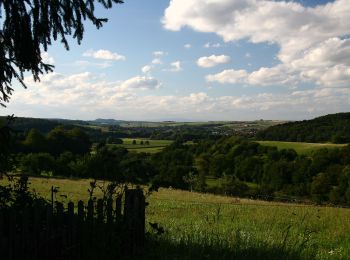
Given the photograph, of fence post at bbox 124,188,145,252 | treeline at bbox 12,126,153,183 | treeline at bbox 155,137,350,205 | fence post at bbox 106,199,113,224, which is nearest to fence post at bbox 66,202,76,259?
fence post at bbox 106,199,113,224

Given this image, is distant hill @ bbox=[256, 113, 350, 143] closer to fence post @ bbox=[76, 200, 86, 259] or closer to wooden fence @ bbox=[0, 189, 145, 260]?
wooden fence @ bbox=[0, 189, 145, 260]

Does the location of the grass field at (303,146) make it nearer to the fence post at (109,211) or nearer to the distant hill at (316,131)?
the distant hill at (316,131)

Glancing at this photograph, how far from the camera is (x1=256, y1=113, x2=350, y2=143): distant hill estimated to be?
125000 millimetres

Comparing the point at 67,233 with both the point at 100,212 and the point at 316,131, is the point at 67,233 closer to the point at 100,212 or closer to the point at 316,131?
the point at 100,212

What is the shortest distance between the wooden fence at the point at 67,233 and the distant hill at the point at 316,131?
391 ft

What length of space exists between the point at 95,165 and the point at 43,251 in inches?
71.1

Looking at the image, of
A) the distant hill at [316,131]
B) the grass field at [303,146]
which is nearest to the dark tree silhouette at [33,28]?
the grass field at [303,146]

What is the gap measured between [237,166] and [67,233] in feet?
336

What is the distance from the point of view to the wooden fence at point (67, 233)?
5031 millimetres

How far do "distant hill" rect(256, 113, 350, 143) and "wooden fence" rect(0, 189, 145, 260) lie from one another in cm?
11911

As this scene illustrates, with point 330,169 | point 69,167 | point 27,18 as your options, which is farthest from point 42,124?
point 27,18

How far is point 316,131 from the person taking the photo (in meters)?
135

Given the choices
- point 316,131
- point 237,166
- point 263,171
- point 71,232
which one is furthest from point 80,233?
point 316,131

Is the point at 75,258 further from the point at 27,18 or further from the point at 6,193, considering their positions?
the point at 27,18
